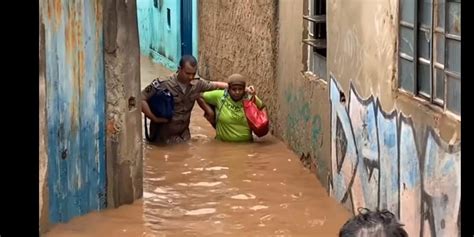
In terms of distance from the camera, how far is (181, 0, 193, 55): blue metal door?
1922 centimetres

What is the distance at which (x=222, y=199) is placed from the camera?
1046cm

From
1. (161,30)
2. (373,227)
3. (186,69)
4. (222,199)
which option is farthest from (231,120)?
(373,227)

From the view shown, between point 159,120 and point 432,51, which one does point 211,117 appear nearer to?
point 159,120

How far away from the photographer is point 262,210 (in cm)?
1000

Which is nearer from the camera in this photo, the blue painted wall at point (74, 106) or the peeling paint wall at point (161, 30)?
Result: the blue painted wall at point (74, 106)

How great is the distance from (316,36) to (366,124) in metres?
2.51

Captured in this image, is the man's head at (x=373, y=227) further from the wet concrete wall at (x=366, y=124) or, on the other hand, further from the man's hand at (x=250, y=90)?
the man's hand at (x=250, y=90)

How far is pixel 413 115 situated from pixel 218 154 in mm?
4928

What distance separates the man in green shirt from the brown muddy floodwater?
0.19m

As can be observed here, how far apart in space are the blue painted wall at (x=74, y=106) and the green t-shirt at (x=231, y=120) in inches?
143

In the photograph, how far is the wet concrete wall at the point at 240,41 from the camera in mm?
13555

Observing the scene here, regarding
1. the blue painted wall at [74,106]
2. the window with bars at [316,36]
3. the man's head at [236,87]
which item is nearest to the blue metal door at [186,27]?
the man's head at [236,87]
